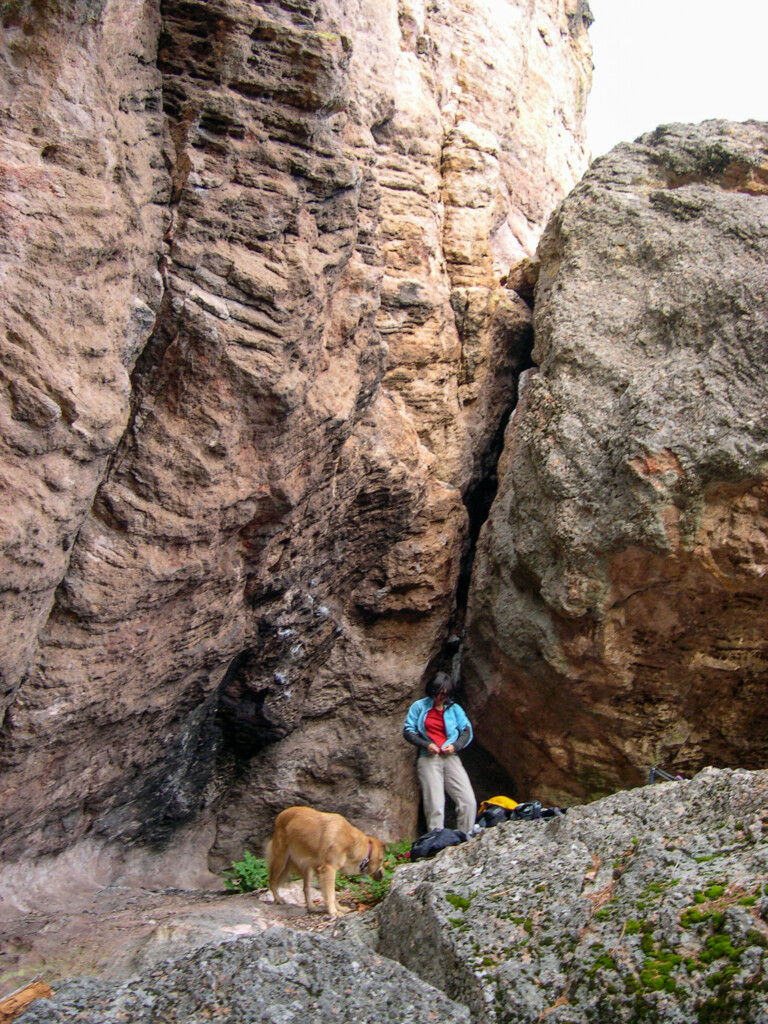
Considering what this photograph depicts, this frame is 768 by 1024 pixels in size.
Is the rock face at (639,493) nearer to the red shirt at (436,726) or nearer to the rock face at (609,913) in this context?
the red shirt at (436,726)

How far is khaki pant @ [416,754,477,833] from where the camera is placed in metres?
7.89

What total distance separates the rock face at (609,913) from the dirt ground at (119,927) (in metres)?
1.31

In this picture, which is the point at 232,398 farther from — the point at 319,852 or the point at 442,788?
the point at 442,788

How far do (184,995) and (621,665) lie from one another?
16.3 ft

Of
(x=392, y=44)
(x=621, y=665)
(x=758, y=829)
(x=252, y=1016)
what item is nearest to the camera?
(x=252, y=1016)

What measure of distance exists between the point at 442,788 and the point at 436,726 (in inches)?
22.6

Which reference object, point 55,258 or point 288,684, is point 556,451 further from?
point 55,258

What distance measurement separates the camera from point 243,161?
586 centimetres

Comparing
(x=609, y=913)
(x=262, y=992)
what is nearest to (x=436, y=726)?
(x=609, y=913)

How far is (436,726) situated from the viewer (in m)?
8.02

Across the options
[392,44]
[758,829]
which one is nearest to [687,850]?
[758,829]

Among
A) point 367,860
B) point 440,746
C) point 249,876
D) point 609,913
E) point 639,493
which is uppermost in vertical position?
point 639,493

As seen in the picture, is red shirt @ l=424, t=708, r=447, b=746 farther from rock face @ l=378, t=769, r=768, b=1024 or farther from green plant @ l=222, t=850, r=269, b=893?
rock face @ l=378, t=769, r=768, b=1024

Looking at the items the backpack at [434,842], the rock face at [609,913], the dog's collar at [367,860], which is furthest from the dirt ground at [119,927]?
the rock face at [609,913]
